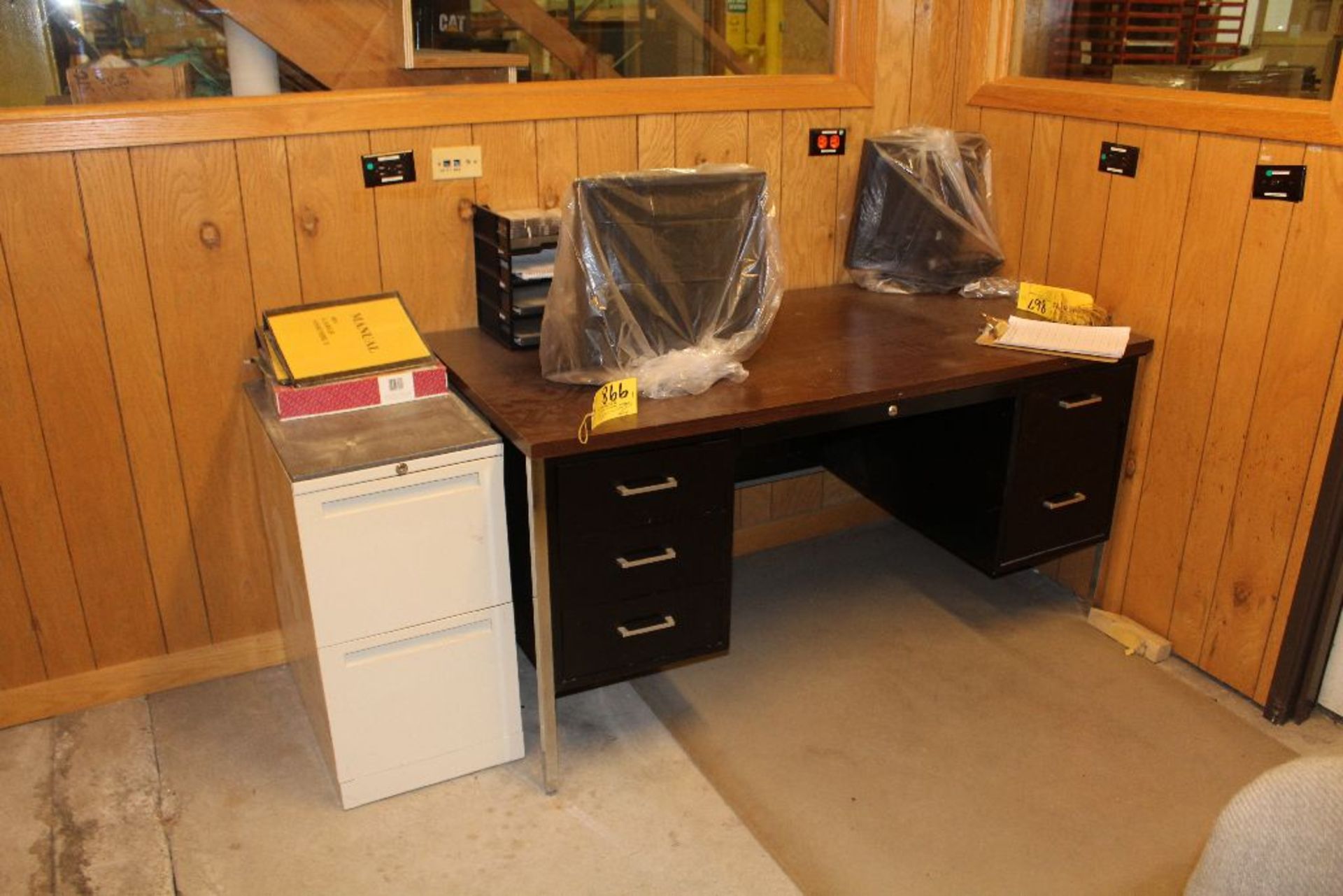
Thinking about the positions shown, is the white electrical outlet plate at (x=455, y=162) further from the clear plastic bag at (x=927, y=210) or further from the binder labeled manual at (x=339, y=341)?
the clear plastic bag at (x=927, y=210)

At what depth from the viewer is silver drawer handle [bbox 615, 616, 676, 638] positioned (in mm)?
2006

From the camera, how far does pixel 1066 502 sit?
243 centimetres

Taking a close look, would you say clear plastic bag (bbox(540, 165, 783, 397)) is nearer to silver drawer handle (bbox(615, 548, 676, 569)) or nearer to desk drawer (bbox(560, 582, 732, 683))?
silver drawer handle (bbox(615, 548, 676, 569))

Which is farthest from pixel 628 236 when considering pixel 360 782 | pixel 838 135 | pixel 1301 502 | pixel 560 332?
pixel 1301 502

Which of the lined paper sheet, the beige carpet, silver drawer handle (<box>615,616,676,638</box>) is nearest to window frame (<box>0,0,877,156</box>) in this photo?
the lined paper sheet

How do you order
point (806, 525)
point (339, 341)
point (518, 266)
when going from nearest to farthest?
point (339, 341) < point (518, 266) < point (806, 525)

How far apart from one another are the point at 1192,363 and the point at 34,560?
2.40 meters

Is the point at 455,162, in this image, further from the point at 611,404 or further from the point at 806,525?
the point at 806,525

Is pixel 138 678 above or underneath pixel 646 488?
underneath

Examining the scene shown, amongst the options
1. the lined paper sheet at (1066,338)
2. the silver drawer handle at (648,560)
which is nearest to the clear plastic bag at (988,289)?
the lined paper sheet at (1066,338)

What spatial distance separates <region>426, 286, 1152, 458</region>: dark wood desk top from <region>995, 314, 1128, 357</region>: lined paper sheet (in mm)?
39

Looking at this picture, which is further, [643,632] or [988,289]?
[988,289]

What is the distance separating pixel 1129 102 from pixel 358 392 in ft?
5.58

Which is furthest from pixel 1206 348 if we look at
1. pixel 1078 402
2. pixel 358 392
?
pixel 358 392
